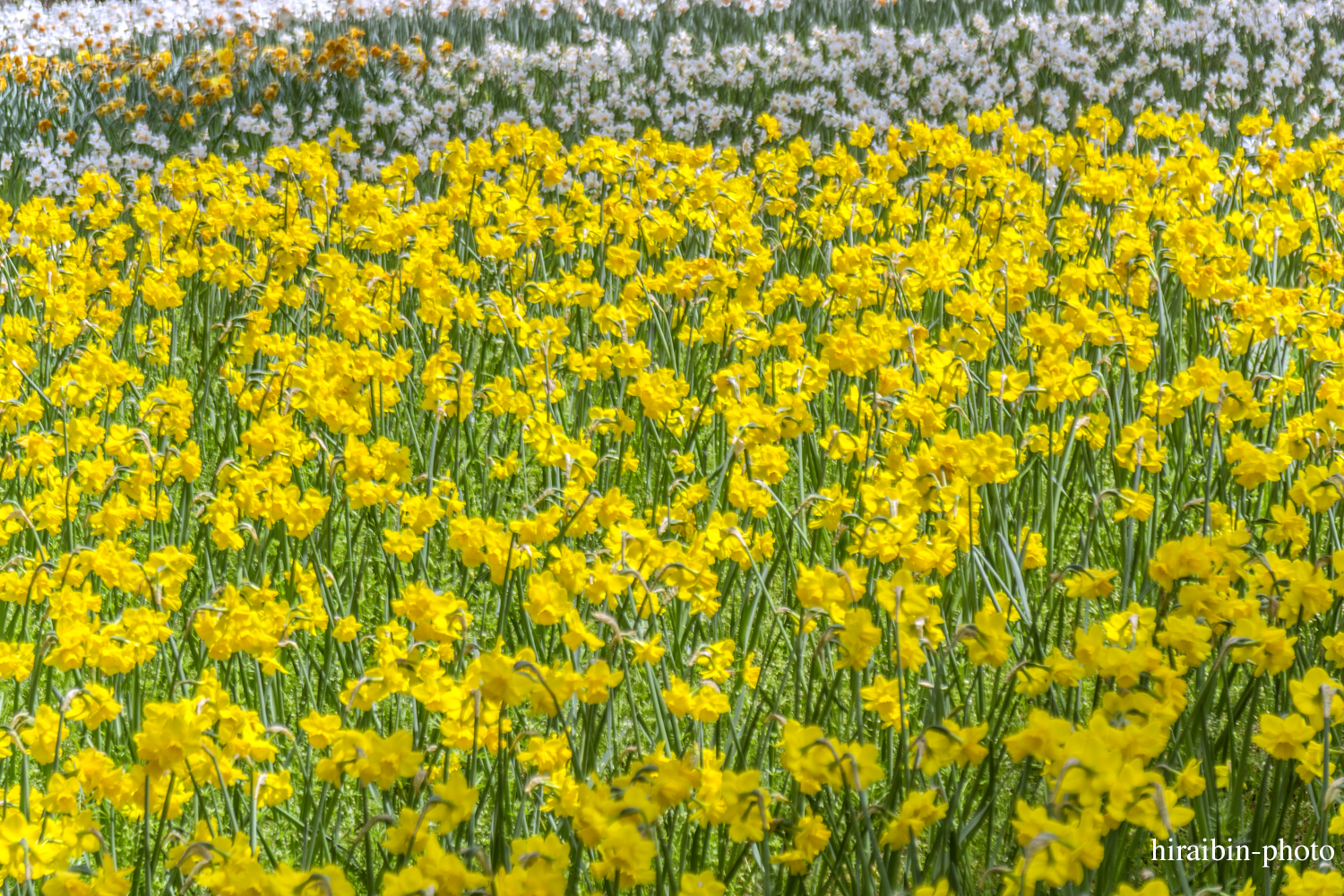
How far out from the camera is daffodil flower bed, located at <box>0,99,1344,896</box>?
167cm

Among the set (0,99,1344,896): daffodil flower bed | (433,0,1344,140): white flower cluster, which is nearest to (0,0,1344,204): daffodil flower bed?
(433,0,1344,140): white flower cluster

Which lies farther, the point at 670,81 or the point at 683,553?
the point at 670,81

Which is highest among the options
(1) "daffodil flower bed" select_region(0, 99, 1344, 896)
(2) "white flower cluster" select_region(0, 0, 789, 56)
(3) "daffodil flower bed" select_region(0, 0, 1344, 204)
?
(2) "white flower cluster" select_region(0, 0, 789, 56)

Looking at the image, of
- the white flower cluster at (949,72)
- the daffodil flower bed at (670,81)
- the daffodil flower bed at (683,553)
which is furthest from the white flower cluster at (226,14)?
the daffodil flower bed at (683,553)

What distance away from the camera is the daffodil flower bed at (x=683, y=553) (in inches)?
65.7

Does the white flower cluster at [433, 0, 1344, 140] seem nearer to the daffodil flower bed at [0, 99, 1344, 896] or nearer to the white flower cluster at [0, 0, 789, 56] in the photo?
the white flower cluster at [0, 0, 789, 56]

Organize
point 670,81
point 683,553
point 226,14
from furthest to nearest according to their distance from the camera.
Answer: point 226,14
point 670,81
point 683,553

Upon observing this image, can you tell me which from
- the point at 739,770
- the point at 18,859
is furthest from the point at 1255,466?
the point at 18,859

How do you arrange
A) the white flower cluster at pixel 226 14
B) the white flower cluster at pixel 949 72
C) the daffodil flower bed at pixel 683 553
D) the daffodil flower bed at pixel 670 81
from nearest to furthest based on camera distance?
the daffodil flower bed at pixel 683 553, the daffodil flower bed at pixel 670 81, the white flower cluster at pixel 949 72, the white flower cluster at pixel 226 14

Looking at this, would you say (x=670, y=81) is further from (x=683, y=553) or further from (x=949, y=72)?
(x=683, y=553)

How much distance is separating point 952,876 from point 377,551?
215 cm

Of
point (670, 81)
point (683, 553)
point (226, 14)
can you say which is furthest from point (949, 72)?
point (683, 553)

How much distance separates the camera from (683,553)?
7.86 feet

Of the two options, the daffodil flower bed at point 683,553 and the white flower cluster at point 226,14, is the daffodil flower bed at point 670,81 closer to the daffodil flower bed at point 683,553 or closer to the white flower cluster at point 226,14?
the white flower cluster at point 226,14
